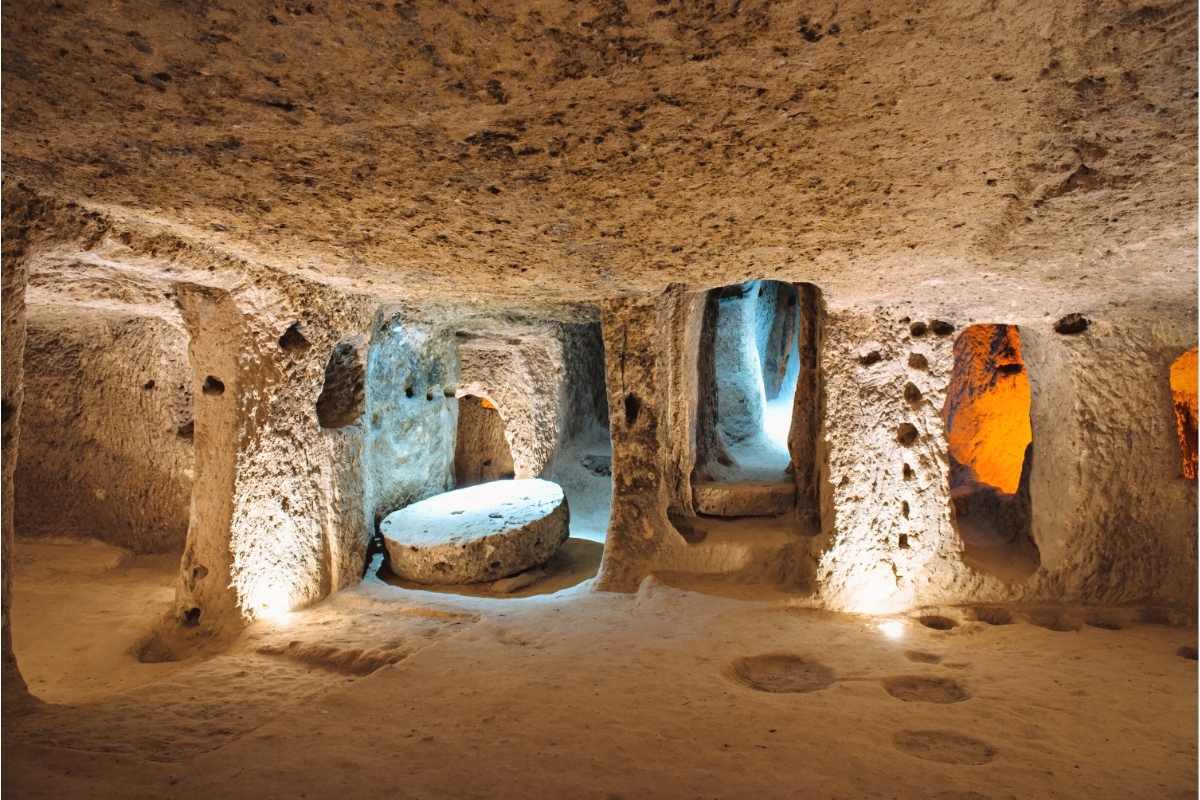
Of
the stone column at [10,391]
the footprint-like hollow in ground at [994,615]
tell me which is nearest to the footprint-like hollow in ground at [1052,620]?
the footprint-like hollow in ground at [994,615]

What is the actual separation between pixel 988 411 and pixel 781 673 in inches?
207

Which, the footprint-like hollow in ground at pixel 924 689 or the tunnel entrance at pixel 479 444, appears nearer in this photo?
the footprint-like hollow in ground at pixel 924 689

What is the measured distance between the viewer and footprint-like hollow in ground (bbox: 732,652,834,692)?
2.93 m

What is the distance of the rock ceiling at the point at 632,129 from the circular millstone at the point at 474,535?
2.35 meters

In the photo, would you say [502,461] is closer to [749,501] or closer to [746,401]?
[746,401]

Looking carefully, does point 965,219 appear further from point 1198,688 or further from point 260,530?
A: point 260,530

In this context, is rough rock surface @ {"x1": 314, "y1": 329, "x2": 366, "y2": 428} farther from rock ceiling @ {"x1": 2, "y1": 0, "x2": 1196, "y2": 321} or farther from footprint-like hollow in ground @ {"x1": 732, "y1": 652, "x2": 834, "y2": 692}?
footprint-like hollow in ground @ {"x1": 732, "y1": 652, "x2": 834, "y2": 692}

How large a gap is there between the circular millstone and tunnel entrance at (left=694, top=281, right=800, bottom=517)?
4.30 ft

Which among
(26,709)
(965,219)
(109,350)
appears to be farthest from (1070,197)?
(109,350)

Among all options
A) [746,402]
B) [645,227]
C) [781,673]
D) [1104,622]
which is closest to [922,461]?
[1104,622]

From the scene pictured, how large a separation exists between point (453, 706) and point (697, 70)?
Result: 2.40 metres

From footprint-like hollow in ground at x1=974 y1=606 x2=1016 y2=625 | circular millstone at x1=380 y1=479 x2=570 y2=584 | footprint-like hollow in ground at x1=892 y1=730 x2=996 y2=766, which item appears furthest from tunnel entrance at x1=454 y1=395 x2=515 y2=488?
footprint-like hollow in ground at x1=892 y1=730 x2=996 y2=766

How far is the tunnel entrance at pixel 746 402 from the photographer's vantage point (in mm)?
4805

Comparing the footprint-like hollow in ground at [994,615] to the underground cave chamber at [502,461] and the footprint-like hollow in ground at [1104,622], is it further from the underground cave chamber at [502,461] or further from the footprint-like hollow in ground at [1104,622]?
the underground cave chamber at [502,461]
